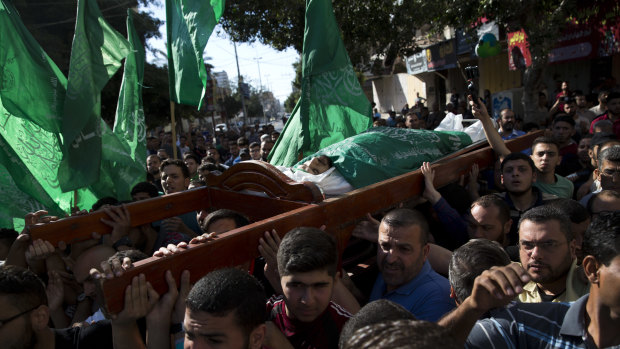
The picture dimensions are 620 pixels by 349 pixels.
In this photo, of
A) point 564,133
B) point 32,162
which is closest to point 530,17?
point 564,133

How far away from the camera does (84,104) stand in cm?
333

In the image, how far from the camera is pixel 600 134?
159 inches

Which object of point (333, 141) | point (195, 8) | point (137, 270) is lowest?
point (137, 270)

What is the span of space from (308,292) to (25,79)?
296cm

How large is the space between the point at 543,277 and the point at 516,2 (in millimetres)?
5738

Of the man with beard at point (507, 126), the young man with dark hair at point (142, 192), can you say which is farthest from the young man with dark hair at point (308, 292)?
the man with beard at point (507, 126)

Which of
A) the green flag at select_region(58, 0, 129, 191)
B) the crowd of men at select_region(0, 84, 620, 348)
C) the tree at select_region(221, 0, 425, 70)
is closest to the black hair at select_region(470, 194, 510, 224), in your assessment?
the crowd of men at select_region(0, 84, 620, 348)

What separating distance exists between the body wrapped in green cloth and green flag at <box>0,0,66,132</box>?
2014 millimetres

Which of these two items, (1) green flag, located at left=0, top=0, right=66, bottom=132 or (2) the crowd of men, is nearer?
(2) the crowd of men

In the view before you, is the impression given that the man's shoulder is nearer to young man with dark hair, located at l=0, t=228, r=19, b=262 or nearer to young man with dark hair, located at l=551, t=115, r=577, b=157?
young man with dark hair, located at l=0, t=228, r=19, b=262

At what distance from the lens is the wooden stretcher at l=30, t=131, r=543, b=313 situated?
171 cm

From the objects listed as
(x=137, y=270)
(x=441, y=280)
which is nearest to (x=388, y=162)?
(x=441, y=280)

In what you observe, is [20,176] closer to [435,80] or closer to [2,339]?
[2,339]

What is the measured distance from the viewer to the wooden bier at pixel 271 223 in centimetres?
162
